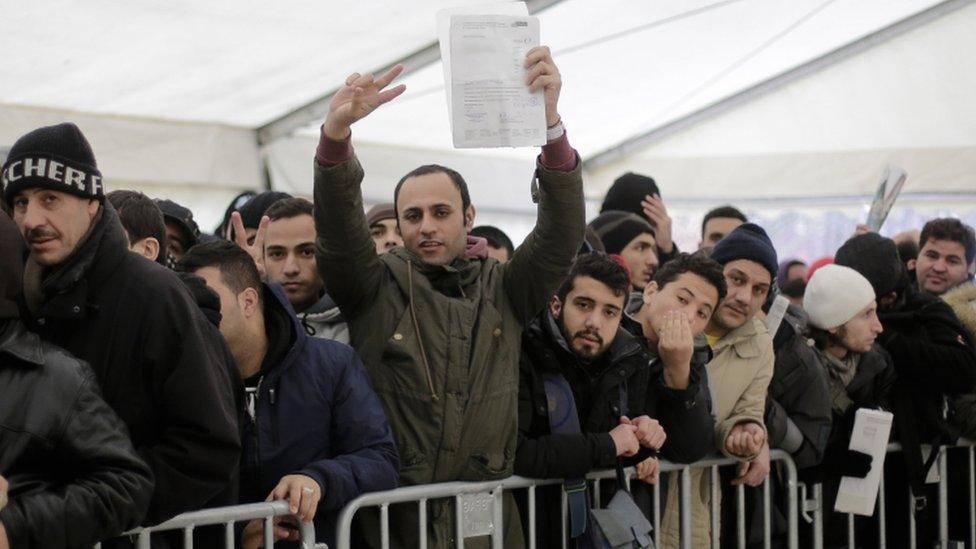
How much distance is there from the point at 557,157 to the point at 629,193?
2.55m

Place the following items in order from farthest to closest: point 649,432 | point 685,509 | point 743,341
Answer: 1. point 743,341
2. point 685,509
3. point 649,432

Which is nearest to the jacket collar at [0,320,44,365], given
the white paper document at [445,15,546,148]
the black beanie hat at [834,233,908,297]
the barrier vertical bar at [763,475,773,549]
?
the white paper document at [445,15,546,148]

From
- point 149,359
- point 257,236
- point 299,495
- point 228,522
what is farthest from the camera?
point 257,236

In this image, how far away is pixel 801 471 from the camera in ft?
15.5

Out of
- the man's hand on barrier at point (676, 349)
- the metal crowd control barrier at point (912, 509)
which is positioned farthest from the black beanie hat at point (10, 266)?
the metal crowd control barrier at point (912, 509)

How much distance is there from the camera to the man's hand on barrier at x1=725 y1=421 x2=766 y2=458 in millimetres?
4121

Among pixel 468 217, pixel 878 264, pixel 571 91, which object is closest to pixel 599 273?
pixel 468 217

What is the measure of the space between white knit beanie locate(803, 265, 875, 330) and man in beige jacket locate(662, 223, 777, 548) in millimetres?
276

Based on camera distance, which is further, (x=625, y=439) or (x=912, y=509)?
(x=912, y=509)

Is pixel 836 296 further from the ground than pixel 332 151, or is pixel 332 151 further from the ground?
pixel 332 151

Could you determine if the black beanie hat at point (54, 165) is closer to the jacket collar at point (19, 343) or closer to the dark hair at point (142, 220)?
the jacket collar at point (19, 343)

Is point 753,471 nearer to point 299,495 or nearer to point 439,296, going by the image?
point 439,296

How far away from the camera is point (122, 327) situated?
2.53 m

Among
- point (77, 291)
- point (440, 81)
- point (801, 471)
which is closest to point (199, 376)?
point (77, 291)
